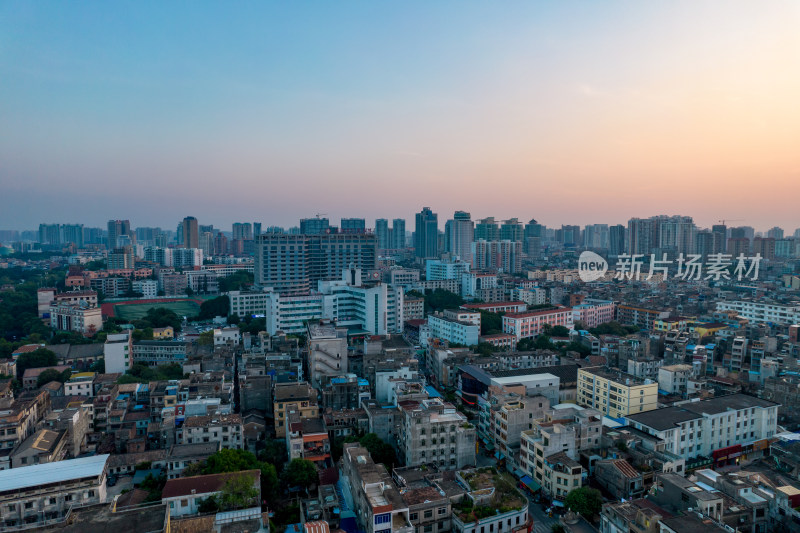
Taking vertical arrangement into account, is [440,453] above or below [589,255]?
below

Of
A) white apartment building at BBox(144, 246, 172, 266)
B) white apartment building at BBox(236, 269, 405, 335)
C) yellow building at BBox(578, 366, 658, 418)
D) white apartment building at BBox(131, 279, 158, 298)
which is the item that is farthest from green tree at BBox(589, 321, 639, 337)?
white apartment building at BBox(144, 246, 172, 266)

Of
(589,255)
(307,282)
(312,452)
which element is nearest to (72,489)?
(312,452)

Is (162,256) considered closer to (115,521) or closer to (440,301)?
(440,301)

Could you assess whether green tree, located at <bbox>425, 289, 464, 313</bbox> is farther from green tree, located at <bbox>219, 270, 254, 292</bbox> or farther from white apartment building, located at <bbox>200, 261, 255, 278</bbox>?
white apartment building, located at <bbox>200, 261, 255, 278</bbox>

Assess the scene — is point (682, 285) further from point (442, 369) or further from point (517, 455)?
point (517, 455)

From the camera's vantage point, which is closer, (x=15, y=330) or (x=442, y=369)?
(x=442, y=369)

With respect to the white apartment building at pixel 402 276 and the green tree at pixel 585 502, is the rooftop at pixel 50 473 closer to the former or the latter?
the green tree at pixel 585 502
